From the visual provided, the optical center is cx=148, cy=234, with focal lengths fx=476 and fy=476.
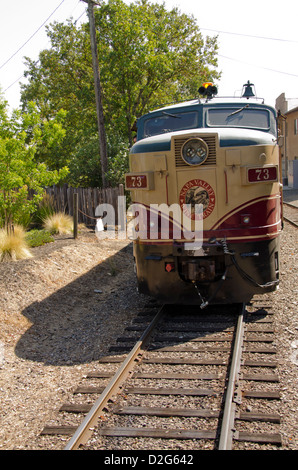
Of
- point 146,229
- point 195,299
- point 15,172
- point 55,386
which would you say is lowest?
point 55,386

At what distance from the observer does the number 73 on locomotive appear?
6.69 meters

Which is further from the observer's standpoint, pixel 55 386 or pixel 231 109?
pixel 231 109

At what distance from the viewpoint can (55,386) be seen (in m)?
5.50

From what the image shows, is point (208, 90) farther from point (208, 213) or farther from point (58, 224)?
point (58, 224)

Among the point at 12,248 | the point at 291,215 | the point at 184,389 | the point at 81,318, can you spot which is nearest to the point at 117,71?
the point at 291,215

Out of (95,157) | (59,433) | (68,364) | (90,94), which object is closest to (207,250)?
(68,364)

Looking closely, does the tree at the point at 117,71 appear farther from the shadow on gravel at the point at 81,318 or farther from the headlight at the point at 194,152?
the headlight at the point at 194,152

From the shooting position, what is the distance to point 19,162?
10.8 metres

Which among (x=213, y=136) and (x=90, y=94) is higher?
(x=90, y=94)

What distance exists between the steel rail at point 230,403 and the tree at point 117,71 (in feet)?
47.9

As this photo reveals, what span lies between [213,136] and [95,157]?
15.0 metres

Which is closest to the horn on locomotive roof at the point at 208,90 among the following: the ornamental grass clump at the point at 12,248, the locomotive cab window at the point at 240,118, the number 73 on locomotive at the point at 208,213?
the locomotive cab window at the point at 240,118

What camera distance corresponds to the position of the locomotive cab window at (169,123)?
25.2 feet

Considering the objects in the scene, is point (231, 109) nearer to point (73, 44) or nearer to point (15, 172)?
point (15, 172)
